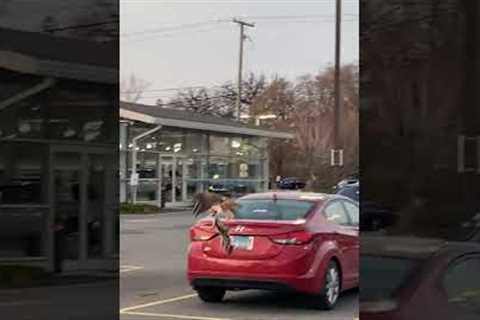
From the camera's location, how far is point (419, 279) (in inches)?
169

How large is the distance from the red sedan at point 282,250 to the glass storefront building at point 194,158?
59.0 ft

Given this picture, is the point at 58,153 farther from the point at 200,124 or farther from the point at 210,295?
the point at 200,124

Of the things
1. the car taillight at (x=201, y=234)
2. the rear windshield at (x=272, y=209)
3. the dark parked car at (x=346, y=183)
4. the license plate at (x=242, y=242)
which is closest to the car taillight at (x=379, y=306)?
the license plate at (x=242, y=242)

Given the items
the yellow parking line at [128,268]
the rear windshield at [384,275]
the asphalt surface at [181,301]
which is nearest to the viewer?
the rear windshield at [384,275]

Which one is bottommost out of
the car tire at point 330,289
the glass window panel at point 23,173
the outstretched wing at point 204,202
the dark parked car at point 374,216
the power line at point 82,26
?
the car tire at point 330,289

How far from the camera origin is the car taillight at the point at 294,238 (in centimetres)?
890

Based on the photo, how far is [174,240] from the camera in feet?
56.8

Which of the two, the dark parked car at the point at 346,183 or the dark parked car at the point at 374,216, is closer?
the dark parked car at the point at 374,216

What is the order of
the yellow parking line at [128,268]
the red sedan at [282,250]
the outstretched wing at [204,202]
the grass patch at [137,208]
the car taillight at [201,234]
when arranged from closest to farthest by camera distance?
the outstretched wing at [204,202] → the red sedan at [282,250] → the car taillight at [201,234] → the yellow parking line at [128,268] → the grass patch at [137,208]

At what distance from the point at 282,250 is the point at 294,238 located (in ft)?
0.58

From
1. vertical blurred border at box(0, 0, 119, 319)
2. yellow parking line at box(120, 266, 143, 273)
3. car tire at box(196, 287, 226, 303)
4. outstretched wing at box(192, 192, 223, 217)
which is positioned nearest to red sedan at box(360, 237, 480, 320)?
vertical blurred border at box(0, 0, 119, 319)

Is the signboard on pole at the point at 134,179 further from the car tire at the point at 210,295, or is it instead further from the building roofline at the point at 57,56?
the building roofline at the point at 57,56

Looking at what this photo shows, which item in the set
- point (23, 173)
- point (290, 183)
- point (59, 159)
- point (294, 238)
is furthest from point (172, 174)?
point (23, 173)

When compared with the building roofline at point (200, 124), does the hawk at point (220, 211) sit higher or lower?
lower
